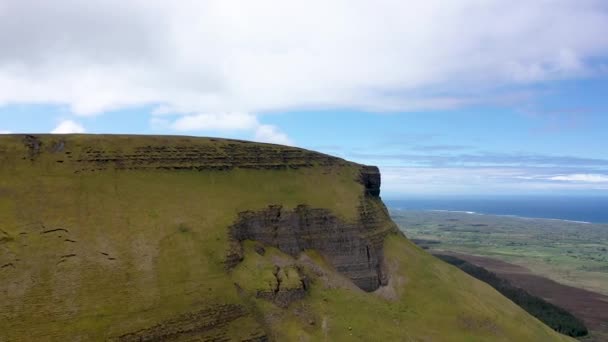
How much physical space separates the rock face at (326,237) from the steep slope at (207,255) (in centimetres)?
18

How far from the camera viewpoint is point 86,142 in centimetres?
6159

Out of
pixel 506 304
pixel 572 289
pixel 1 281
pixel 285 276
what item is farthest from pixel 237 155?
pixel 572 289

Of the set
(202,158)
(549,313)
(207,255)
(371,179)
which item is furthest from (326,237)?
(549,313)

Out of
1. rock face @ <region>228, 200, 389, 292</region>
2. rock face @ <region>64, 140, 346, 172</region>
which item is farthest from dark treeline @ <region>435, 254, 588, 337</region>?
rock face @ <region>64, 140, 346, 172</region>

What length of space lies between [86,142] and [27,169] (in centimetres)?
738

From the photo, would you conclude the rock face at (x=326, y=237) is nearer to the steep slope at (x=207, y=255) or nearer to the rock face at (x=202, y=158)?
the steep slope at (x=207, y=255)

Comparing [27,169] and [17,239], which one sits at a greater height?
[27,169]

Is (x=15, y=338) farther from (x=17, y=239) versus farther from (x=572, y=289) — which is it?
(x=572, y=289)

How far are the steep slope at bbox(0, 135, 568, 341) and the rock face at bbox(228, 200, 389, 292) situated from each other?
0.18 meters

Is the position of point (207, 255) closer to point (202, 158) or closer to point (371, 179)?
point (202, 158)

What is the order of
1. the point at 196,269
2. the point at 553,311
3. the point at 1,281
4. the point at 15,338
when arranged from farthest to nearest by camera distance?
the point at 553,311 < the point at 196,269 < the point at 1,281 < the point at 15,338

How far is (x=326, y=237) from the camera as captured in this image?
72.2 m

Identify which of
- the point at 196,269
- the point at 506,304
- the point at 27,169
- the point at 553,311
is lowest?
the point at 553,311

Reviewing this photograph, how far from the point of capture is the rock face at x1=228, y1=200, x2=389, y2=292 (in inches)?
2648
